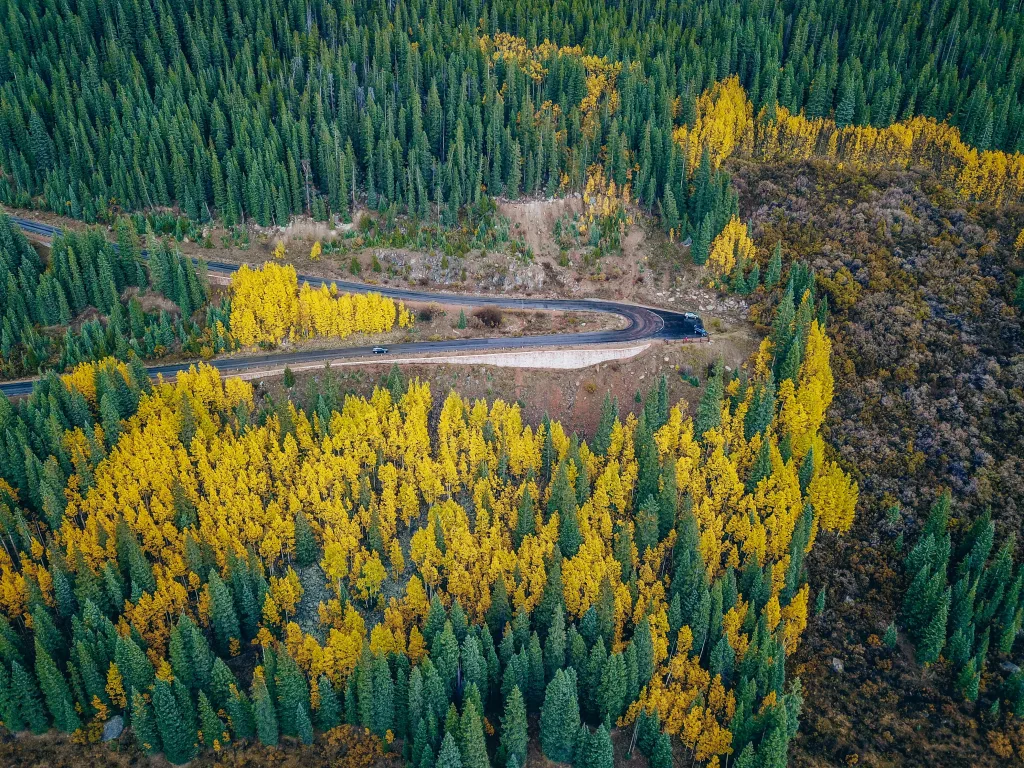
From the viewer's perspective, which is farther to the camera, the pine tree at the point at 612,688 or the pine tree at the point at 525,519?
the pine tree at the point at 525,519

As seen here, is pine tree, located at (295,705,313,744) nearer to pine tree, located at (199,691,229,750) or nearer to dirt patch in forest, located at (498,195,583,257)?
pine tree, located at (199,691,229,750)

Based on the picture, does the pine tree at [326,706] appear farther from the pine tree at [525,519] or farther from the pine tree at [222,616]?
the pine tree at [525,519]

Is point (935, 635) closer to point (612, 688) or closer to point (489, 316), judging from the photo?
point (612, 688)

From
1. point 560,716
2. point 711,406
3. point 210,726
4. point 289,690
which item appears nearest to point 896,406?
point 711,406

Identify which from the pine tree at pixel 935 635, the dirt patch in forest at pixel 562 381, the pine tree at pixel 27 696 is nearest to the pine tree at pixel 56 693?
the pine tree at pixel 27 696

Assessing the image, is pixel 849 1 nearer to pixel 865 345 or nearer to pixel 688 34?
pixel 688 34

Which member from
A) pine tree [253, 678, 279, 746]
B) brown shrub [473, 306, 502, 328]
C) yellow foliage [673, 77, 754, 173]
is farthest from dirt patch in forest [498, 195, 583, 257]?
pine tree [253, 678, 279, 746]
